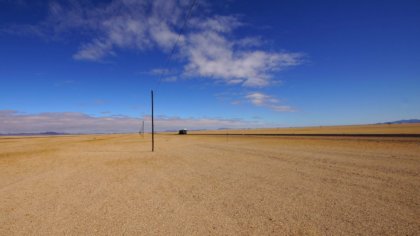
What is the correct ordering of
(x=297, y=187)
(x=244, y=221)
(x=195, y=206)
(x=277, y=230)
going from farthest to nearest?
(x=297, y=187) → (x=195, y=206) → (x=244, y=221) → (x=277, y=230)

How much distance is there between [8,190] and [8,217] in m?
4.35

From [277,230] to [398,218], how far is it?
3153 mm

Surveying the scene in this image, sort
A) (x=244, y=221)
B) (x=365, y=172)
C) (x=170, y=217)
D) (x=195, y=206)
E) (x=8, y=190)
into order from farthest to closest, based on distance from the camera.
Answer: (x=365, y=172) < (x=8, y=190) < (x=195, y=206) < (x=170, y=217) < (x=244, y=221)

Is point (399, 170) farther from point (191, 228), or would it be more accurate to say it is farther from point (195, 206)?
→ point (191, 228)

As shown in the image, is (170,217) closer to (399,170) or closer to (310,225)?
(310,225)

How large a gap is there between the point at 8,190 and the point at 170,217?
835 centimetres

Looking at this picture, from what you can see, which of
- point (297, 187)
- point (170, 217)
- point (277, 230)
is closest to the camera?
point (277, 230)

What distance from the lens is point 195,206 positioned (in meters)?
7.77

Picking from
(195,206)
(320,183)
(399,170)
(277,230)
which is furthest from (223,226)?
(399,170)

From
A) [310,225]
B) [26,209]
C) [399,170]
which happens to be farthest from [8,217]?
[399,170]

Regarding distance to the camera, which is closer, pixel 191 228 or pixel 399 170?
pixel 191 228

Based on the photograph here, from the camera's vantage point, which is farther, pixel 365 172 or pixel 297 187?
pixel 365 172

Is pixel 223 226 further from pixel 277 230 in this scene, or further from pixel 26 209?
pixel 26 209

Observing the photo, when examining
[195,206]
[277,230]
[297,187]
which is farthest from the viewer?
[297,187]
